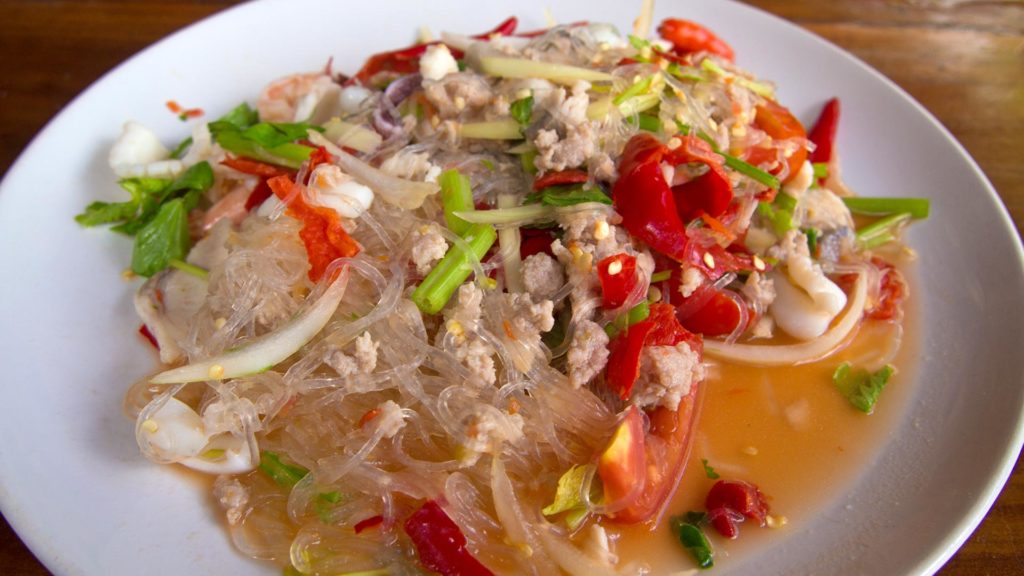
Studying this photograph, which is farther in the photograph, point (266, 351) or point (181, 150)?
point (181, 150)

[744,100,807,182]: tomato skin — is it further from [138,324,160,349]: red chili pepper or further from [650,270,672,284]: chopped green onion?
[138,324,160,349]: red chili pepper

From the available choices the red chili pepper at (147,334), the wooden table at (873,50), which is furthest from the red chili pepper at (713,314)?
the red chili pepper at (147,334)

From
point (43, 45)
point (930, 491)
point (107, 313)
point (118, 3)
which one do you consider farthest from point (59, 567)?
point (118, 3)

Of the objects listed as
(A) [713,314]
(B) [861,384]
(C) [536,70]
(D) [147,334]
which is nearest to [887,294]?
(B) [861,384]

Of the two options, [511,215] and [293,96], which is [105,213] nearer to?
[293,96]

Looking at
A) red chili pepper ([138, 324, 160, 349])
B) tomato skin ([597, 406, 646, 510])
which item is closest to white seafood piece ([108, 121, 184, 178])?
red chili pepper ([138, 324, 160, 349])

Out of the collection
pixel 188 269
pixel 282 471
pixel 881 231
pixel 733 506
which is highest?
pixel 881 231
